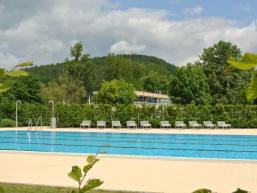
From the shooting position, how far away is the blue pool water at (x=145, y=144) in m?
15.8

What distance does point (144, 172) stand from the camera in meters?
9.63

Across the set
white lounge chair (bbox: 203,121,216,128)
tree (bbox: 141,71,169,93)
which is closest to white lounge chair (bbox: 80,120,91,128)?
white lounge chair (bbox: 203,121,216,128)

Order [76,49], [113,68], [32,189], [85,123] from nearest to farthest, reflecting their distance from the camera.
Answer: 1. [32,189]
2. [85,123]
3. [76,49]
4. [113,68]

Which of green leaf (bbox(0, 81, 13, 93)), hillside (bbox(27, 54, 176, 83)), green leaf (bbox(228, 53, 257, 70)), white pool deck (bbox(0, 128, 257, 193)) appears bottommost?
white pool deck (bbox(0, 128, 257, 193))

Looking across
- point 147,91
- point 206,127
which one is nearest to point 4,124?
point 206,127

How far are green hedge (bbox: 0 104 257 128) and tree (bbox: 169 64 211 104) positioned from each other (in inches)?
556

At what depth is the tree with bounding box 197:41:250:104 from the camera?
44.6 meters

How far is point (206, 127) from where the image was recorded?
2936cm

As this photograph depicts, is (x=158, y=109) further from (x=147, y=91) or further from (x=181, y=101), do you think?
(x=147, y=91)

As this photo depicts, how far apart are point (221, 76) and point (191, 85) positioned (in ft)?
14.5

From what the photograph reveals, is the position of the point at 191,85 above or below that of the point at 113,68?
below

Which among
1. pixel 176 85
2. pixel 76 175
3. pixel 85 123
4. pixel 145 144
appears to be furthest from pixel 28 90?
pixel 76 175

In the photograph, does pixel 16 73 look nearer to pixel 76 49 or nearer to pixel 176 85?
pixel 176 85

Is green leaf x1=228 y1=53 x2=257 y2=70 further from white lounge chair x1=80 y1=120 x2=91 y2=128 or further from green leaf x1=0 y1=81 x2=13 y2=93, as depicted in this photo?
white lounge chair x1=80 y1=120 x2=91 y2=128
